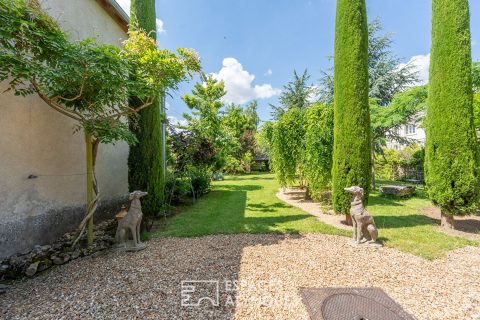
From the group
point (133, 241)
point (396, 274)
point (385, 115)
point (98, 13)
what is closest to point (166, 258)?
point (133, 241)

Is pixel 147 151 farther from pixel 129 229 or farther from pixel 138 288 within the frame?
pixel 138 288

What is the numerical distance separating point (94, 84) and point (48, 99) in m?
0.88

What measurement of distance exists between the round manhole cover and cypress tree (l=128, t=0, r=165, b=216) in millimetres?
4721

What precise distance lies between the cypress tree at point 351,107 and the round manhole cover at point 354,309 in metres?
3.46

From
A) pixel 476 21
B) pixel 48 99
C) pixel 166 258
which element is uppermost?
pixel 476 21

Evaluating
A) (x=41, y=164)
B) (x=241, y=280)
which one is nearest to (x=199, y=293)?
(x=241, y=280)

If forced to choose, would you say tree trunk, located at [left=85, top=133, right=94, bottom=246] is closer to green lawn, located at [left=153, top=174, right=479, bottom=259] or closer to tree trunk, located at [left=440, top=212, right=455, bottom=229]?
green lawn, located at [left=153, top=174, right=479, bottom=259]

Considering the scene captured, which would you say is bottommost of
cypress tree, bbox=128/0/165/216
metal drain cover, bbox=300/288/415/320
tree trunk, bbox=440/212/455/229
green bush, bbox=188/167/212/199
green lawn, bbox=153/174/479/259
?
metal drain cover, bbox=300/288/415/320

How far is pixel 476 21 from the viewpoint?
223 inches

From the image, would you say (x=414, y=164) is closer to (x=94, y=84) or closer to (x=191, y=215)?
(x=191, y=215)

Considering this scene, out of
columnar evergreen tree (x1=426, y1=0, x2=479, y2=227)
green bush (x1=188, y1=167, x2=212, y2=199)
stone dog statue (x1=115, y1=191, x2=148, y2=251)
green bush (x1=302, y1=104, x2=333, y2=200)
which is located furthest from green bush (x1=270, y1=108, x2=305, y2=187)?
stone dog statue (x1=115, y1=191, x2=148, y2=251)

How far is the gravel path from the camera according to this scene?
2633mm

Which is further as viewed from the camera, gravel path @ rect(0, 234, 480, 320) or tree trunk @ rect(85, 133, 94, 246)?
tree trunk @ rect(85, 133, 94, 246)

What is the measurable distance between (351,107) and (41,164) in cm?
728
